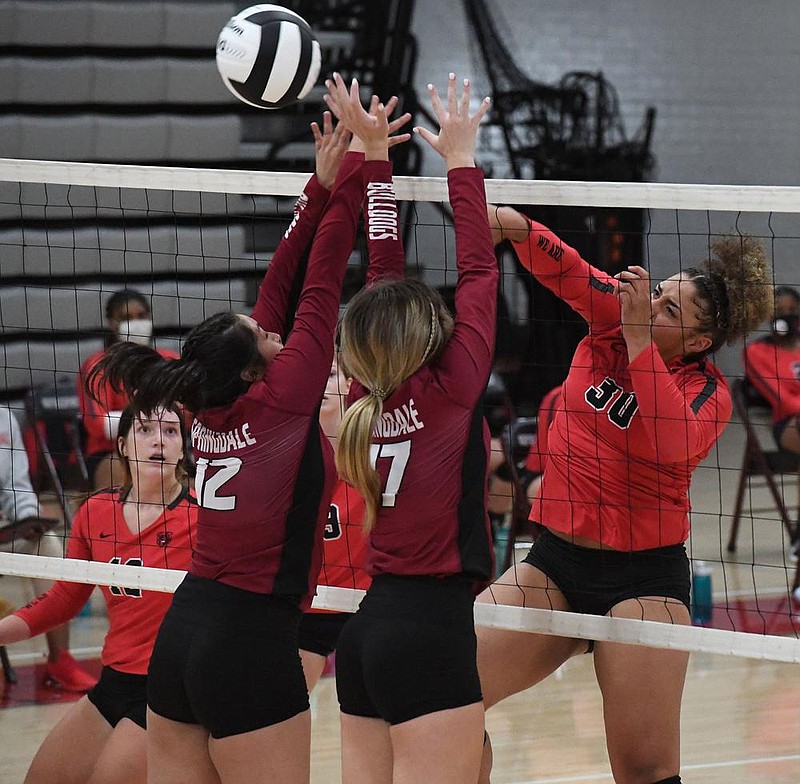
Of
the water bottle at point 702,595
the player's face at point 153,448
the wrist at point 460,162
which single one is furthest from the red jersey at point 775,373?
the wrist at point 460,162

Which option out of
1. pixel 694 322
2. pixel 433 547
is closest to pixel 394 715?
pixel 433 547

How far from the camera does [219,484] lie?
9.23ft

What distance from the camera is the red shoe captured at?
19.1 feet

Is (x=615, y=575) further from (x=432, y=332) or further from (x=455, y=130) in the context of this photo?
(x=455, y=130)

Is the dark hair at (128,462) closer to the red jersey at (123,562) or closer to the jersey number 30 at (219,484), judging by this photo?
the red jersey at (123,562)

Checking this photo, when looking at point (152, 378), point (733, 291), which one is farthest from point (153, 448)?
point (733, 291)

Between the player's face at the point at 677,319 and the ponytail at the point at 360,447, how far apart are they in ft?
3.15

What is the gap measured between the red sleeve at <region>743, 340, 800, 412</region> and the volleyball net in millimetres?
423

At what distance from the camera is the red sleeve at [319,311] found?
9.27 ft

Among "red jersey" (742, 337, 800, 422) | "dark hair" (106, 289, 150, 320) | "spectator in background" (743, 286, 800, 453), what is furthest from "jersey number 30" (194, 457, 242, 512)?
"red jersey" (742, 337, 800, 422)

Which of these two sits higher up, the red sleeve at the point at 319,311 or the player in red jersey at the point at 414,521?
the red sleeve at the point at 319,311

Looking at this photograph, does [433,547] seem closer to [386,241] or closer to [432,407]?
[432,407]

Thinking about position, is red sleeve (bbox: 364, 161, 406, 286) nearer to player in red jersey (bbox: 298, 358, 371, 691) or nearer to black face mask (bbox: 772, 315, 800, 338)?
player in red jersey (bbox: 298, 358, 371, 691)

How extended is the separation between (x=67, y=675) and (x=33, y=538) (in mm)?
693
